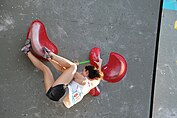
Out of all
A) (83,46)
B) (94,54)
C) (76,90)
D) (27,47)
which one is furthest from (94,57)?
(27,47)

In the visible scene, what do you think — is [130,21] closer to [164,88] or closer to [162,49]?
[162,49]

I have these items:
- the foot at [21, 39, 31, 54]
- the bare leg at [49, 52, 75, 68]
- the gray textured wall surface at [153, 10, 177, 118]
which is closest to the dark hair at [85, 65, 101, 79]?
the bare leg at [49, 52, 75, 68]

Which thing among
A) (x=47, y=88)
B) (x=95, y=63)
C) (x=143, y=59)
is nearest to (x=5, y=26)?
(x=47, y=88)

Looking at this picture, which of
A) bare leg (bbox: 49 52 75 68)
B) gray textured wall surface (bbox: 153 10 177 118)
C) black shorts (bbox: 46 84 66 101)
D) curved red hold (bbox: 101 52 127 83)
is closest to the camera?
black shorts (bbox: 46 84 66 101)

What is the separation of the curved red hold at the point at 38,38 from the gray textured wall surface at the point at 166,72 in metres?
1.06

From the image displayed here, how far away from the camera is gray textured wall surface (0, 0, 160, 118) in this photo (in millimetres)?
2621

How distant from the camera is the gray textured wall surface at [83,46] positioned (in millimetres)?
2621

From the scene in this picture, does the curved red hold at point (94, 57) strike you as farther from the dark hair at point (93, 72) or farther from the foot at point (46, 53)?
the foot at point (46, 53)

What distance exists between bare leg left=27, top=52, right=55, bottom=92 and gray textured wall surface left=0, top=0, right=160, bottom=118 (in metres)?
0.09

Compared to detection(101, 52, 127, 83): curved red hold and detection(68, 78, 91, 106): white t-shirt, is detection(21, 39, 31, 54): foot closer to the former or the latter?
detection(68, 78, 91, 106): white t-shirt

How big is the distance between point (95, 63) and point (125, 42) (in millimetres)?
421

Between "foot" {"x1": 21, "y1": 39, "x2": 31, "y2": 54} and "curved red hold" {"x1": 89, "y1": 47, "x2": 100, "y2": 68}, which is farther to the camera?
"curved red hold" {"x1": 89, "y1": 47, "x2": 100, "y2": 68}

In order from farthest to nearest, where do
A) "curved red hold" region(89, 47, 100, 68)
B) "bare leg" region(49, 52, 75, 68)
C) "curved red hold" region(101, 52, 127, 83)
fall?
1. "curved red hold" region(89, 47, 100, 68)
2. "curved red hold" region(101, 52, 127, 83)
3. "bare leg" region(49, 52, 75, 68)

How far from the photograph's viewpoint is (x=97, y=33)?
292 centimetres
